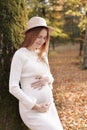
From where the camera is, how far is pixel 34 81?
154 inches

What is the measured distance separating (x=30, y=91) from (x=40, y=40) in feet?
1.82

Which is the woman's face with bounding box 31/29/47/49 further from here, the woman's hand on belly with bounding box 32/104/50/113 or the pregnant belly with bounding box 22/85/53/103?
the woman's hand on belly with bounding box 32/104/50/113

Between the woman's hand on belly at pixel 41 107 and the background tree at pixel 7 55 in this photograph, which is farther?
the background tree at pixel 7 55

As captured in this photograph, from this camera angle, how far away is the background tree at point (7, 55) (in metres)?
4.49

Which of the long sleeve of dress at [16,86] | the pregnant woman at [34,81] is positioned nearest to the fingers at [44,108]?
the pregnant woman at [34,81]

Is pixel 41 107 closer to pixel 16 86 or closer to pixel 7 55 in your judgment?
pixel 16 86

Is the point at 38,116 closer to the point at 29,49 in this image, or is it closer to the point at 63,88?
the point at 29,49

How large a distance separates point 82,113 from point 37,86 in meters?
5.47

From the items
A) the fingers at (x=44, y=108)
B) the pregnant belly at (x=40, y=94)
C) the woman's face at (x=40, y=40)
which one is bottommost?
the fingers at (x=44, y=108)

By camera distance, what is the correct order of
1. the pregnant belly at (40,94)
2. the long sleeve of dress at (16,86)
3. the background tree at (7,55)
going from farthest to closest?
the background tree at (7,55) < the pregnant belly at (40,94) < the long sleeve of dress at (16,86)

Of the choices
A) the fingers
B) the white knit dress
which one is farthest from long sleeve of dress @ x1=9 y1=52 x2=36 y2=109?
the fingers

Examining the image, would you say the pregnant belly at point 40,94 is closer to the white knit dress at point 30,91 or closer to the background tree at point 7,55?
the white knit dress at point 30,91

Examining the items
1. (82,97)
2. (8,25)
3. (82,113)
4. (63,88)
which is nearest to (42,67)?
(8,25)

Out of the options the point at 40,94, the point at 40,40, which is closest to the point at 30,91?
the point at 40,94
